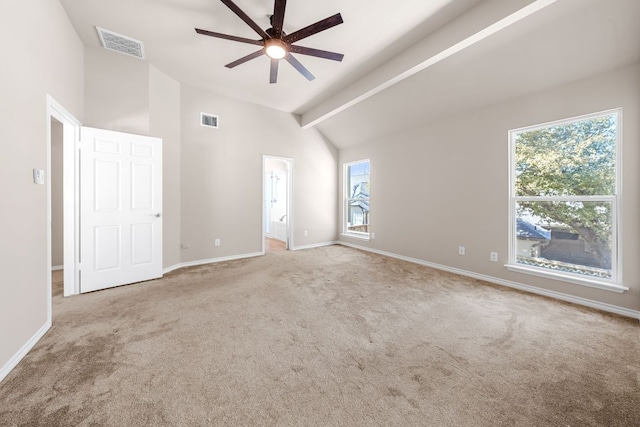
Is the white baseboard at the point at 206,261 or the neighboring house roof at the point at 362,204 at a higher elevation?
the neighboring house roof at the point at 362,204

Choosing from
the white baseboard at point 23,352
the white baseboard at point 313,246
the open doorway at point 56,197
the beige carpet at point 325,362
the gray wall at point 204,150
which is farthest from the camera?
the white baseboard at point 313,246

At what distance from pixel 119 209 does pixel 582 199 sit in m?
5.49

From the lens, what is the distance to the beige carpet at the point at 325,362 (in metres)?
1.27

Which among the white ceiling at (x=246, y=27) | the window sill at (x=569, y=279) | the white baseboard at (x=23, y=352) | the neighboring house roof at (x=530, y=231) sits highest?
the white ceiling at (x=246, y=27)

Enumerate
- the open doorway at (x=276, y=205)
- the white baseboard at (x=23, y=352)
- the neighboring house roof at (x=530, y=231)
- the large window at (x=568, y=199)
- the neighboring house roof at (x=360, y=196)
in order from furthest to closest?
the open doorway at (x=276, y=205) → the neighboring house roof at (x=360, y=196) → the neighboring house roof at (x=530, y=231) → the large window at (x=568, y=199) → the white baseboard at (x=23, y=352)

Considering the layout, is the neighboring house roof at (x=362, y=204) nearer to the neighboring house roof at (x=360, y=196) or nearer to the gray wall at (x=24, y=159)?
the neighboring house roof at (x=360, y=196)

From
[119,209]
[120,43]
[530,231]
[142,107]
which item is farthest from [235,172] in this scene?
A: [530,231]

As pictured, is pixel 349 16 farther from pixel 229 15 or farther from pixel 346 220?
pixel 346 220

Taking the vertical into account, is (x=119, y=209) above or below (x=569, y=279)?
above

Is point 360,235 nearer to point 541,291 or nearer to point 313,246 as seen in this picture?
point 313,246

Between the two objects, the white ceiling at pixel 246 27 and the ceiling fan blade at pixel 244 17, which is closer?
the ceiling fan blade at pixel 244 17

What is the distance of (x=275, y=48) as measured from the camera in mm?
2455

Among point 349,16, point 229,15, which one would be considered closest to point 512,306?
Answer: point 349,16

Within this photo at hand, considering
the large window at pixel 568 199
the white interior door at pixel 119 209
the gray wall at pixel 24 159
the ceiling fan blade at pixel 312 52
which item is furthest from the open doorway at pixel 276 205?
the large window at pixel 568 199
